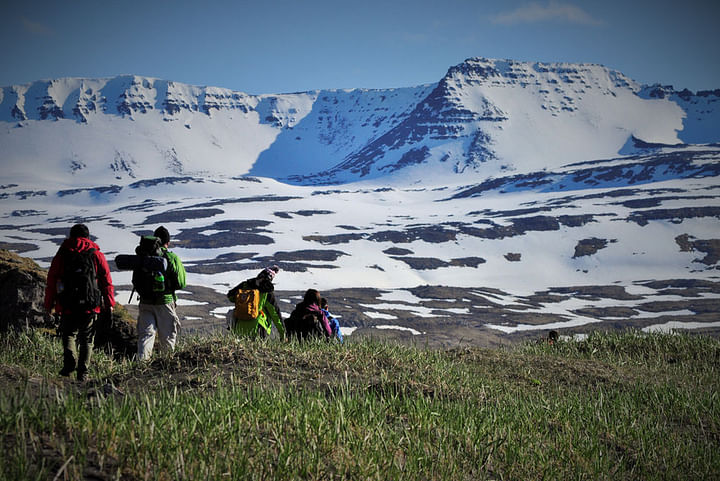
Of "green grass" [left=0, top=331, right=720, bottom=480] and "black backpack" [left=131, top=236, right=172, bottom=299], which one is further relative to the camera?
"black backpack" [left=131, top=236, right=172, bottom=299]

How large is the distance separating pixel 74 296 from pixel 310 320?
14.0ft

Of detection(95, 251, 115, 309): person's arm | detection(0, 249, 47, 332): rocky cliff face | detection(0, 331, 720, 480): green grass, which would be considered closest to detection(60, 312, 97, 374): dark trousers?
detection(0, 331, 720, 480): green grass

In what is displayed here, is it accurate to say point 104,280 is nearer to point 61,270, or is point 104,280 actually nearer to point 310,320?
point 61,270

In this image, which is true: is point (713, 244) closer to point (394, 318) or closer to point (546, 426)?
point (394, 318)

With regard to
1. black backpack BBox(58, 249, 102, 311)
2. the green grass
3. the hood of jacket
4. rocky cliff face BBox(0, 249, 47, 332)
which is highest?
the hood of jacket

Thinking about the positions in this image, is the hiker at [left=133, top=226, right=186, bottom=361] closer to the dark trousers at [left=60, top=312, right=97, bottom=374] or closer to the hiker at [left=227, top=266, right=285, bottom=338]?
the hiker at [left=227, top=266, right=285, bottom=338]

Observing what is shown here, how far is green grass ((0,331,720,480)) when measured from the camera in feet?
14.2

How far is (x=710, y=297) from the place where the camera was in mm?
120375

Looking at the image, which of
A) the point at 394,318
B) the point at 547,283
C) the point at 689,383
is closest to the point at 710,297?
the point at 547,283

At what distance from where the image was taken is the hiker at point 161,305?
30.8 feet

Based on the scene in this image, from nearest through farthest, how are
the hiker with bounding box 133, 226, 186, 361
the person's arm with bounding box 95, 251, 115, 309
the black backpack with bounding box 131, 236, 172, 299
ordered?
the person's arm with bounding box 95, 251, 115, 309 < the black backpack with bounding box 131, 236, 172, 299 < the hiker with bounding box 133, 226, 186, 361

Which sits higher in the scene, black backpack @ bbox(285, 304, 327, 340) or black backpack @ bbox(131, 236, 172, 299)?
black backpack @ bbox(131, 236, 172, 299)

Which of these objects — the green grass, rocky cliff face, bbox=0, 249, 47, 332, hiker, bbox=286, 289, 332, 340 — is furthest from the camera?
hiker, bbox=286, 289, 332, 340

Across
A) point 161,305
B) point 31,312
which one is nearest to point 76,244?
point 161,305
